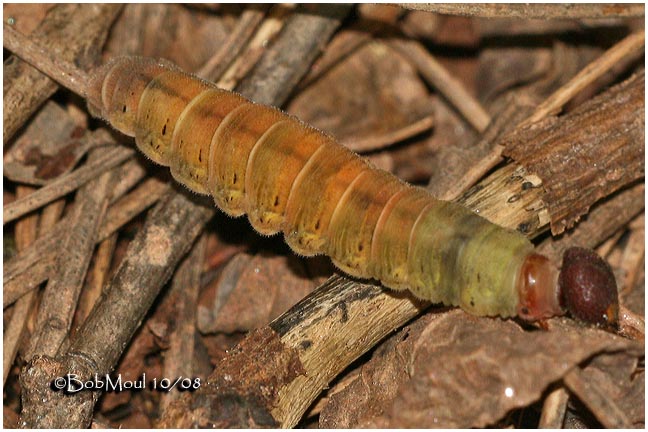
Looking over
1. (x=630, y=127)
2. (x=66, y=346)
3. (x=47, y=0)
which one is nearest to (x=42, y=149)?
(x=47, y=0)

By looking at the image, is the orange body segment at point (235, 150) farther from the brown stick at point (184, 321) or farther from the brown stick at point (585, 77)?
the brown stick at point (585, 77)

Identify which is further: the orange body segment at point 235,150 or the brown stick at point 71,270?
the brown stick at point 71,270

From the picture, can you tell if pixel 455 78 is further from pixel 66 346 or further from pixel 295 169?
pixel 66 346

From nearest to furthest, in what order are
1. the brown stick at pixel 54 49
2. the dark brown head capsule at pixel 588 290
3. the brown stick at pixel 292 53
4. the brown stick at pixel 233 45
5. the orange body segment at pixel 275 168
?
the dark brown head capsule at pixel 588 290 → the orange body segment at pixel 275 168 → the brown stick at pixel 54 49 → the brown stick at pixel 292 53 → the brown stick at pixel 233 45

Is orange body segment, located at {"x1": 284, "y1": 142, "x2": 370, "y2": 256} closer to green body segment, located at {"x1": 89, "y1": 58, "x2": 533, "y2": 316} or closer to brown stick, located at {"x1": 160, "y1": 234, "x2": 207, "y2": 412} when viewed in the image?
green body segment, located at {"x1": 89, "y1": 58, "x2": 533, "y2": 316}

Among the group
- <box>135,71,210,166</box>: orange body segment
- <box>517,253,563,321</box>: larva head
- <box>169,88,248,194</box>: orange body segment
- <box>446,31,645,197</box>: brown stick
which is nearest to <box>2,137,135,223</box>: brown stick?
<box>135,71,210,166</box>: orange body segment

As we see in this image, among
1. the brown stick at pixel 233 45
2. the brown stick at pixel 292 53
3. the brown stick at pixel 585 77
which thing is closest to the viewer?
the brown stick at pixel 585 77

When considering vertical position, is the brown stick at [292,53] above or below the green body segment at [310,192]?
above

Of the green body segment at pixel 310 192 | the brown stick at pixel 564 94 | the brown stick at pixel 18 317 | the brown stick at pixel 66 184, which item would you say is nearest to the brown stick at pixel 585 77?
the brown stick at pixel 564 94
